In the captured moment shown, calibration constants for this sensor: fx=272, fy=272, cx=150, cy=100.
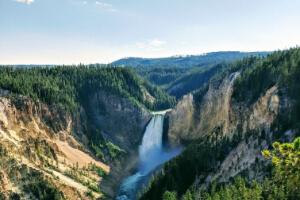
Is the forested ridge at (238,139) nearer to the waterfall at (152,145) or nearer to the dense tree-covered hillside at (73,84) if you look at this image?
the waterfall at (152,145)

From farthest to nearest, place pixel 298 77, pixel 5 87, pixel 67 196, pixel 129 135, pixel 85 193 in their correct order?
pixel 129 135, pixel 5 87, pixel 85 193, pixel 67 196, pixel 298 77

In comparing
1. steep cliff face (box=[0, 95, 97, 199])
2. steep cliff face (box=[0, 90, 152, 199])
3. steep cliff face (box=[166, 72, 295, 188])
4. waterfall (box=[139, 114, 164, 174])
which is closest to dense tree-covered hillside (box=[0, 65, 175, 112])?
steep cliff face (box=[0, 90, 152, 199])

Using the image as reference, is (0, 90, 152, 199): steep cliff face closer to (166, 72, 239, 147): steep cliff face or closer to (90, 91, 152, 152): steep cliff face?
(90, 91, 152, 152): steep cliff face

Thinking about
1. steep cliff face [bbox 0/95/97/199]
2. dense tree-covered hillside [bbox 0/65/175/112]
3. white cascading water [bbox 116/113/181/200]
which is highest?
dense tree-covered hillside [bbox 0/65/175/112]

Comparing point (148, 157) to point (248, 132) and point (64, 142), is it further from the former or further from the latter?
point (248, 132)

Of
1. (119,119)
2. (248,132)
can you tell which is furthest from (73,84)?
(248,132)

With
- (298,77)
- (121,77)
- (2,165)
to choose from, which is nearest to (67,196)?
(2,165)

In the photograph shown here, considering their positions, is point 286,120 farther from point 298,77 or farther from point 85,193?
point 85,193

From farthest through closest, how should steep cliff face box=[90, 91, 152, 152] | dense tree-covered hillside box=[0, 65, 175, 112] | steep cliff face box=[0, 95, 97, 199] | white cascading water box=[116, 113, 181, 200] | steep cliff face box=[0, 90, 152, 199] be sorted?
steep cliff face box=[90, 91, 152, 152] < dense tree-covered hillside box=[0, 65, 175, 112] < white cascading water box=[116, 113, 181, 200] < steep cliff face box=[0, 90, 152, 199] < steep cliff face box=[0, 95, 97, 199]
